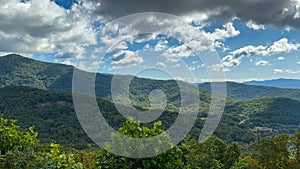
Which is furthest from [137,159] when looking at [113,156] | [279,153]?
[279,153]

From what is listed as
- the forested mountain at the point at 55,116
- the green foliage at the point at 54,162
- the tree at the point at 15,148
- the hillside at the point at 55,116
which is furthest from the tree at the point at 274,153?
the forested mountain at the point at 55,116

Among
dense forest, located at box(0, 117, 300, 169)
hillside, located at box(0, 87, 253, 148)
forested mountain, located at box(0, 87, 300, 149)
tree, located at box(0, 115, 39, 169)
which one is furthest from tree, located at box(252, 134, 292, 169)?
forested mountain, located at box(0, 87, 300, 149)

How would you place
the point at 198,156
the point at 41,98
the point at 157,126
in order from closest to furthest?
the point at 157,126 < the point at 198,156 < the point at 41,98

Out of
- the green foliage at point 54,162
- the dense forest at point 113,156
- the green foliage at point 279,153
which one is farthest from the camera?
the green foliage at point 279,153

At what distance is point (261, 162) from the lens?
72.1ft

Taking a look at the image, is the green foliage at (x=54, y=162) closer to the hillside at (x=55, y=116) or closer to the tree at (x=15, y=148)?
the tree at (x=15, y=148)

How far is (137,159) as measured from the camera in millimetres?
10680

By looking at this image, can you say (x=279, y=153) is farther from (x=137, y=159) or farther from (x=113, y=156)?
(x=113, y=156)

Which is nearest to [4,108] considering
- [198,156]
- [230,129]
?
[230,129]

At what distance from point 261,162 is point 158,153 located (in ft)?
46.7

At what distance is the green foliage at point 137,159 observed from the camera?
1062cm

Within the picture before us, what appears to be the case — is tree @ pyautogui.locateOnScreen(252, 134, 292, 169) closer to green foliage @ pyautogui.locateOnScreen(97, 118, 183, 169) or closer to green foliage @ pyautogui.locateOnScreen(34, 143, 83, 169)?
green foliage @ pyautogui.locateOnScreen(97, 118, 183, 169)

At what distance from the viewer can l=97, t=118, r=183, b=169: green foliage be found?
34.9 feet

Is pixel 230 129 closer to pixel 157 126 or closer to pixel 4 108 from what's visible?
pixel 4 108
